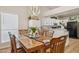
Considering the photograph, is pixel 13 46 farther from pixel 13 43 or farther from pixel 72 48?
pixel 72 48

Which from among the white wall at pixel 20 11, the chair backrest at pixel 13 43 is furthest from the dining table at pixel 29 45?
the white wall at pixel 20 11

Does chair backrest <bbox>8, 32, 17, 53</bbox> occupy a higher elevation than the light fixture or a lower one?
lower

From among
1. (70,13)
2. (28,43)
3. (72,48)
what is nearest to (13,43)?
(28,43)

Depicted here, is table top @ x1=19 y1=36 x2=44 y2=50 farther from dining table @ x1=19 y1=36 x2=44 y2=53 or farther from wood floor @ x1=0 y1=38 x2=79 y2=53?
wood floor @ x1=0 y1=38 x2=79 y2=53

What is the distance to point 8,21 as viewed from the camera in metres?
1.37

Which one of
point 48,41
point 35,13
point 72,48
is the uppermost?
point 35,13

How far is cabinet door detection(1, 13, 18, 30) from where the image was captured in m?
1.36

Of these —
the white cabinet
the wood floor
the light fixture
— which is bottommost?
the wood floor

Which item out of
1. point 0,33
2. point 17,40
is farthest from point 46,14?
point 0,33

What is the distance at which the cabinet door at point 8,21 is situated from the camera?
1.36m

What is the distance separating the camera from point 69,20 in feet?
4.81

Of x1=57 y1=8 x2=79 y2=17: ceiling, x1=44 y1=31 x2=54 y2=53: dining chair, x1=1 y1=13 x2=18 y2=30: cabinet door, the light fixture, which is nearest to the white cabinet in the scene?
x1=1 y1=13 x2=18 y2=30: cabinet door

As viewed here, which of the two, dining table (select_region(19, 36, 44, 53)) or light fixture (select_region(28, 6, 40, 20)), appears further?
light fixture (select_region(28, 6, 40, 20))
